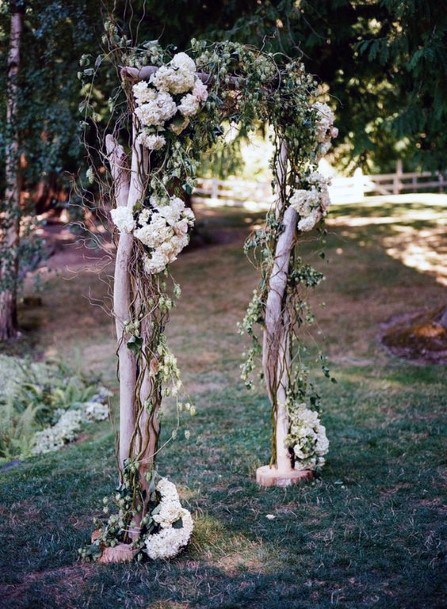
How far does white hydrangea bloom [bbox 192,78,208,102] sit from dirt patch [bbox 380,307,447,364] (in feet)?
20.4

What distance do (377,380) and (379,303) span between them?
3.63m

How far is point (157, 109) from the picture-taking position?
3967mm

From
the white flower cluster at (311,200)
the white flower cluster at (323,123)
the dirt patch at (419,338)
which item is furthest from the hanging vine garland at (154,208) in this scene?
the dirt patch at (419,338)

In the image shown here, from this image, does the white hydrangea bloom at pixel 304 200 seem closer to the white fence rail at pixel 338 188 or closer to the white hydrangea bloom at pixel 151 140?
the white hydrangea bloom at pixel 151 140

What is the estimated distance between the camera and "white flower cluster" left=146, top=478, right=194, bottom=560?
4.29 m

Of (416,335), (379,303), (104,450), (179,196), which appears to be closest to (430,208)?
(379,303)

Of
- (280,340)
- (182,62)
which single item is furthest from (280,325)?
(182,62)

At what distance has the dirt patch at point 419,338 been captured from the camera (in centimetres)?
952

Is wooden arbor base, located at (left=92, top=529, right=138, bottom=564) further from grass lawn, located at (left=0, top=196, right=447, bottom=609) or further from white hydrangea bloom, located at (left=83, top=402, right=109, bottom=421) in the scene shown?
white hydrangea bloom, located at (left=83, top=402, right=109, bottom=421)

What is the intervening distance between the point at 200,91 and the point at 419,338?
22.2ft

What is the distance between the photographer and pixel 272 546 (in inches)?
176

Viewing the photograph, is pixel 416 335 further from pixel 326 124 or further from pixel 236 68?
pixel 236 68

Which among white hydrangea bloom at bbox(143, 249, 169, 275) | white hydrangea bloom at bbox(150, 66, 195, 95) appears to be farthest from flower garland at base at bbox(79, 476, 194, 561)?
white hydrangea bloom at bbox(150, 66, 195, 95)

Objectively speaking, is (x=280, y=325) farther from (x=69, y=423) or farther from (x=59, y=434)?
(x=69, y=423)
